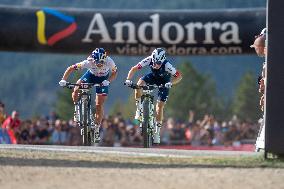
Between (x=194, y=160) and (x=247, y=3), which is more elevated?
(x=247, y=3)

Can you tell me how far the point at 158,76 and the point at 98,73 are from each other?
45.7 inches

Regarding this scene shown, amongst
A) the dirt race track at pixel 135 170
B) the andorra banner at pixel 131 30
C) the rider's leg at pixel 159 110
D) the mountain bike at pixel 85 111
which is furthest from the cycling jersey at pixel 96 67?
the andorra banner at pixel 131 30

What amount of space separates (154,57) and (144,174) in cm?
622

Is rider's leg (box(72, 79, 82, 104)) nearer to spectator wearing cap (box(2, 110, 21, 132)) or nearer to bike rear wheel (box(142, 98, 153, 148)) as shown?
bike rear wheel (box(142, 98, 153, 148))

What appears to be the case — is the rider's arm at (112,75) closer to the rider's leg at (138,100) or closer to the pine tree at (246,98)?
the rider's leg at (138,100)

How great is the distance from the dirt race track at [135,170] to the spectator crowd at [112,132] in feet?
33.7

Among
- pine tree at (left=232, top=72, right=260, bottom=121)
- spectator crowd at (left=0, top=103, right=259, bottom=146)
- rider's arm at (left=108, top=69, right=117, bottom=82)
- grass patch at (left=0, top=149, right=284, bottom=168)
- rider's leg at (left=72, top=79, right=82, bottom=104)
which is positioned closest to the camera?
grass patch at (left=0, top=149, right=284, bottom=168)

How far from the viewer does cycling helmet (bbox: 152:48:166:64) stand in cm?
1597

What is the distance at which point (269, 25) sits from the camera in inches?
456

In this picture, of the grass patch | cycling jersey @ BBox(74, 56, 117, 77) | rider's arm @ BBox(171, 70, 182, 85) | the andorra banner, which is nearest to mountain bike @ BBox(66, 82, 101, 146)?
cycling jersey @ BBox(74, 56, 117, 77)

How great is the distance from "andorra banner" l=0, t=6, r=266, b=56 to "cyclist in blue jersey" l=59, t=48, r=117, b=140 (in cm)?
535

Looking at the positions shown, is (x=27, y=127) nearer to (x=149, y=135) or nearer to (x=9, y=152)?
(x=149, y=135)

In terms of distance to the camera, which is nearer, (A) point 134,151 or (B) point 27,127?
(A) point 134,151

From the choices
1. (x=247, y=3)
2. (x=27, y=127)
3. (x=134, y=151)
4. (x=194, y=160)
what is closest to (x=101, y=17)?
(x=27, y=127)
